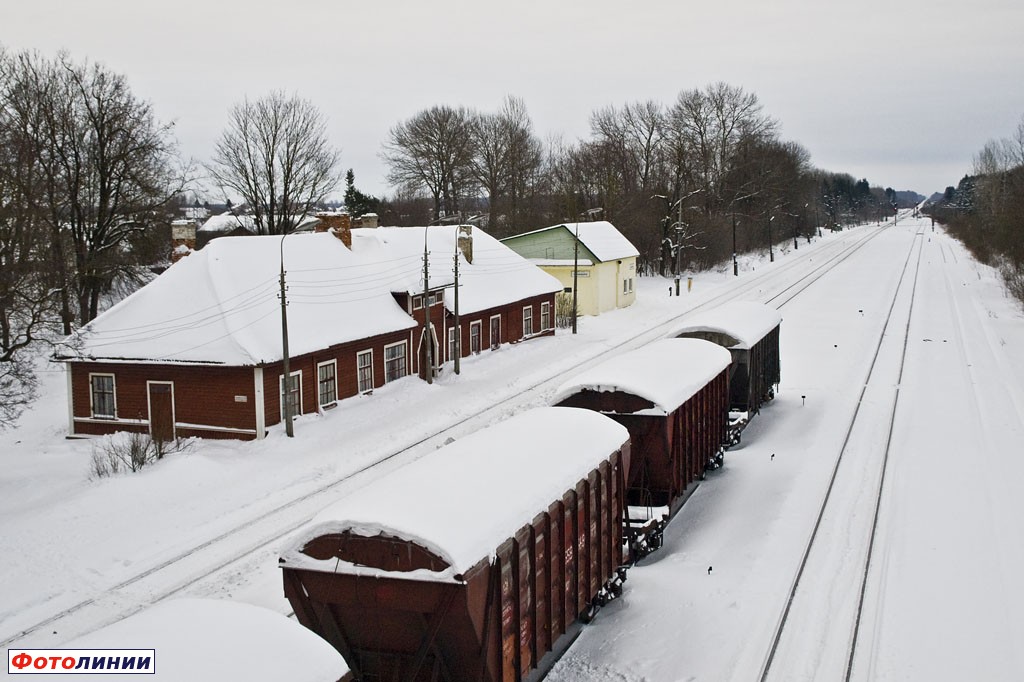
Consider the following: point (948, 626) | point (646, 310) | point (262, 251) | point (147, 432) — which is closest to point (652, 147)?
point (646, 310)

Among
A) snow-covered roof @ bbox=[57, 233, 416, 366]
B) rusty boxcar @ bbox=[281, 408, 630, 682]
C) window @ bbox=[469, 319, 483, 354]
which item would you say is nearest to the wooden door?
snow-covered roof @ bbox=[57, 233, 416, 366]

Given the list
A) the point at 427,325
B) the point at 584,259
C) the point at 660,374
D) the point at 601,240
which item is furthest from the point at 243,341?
the point at 601,240

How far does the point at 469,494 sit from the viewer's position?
10.1 meters

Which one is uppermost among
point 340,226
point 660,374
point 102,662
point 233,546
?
point 340,226

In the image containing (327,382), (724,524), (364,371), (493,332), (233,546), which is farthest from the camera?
(493,332)

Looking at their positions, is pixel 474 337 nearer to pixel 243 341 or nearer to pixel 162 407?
pixel 243 341

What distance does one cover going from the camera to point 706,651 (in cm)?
1226

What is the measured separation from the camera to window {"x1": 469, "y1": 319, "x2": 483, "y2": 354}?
122 ft

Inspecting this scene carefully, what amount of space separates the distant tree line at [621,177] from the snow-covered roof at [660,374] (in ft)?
149

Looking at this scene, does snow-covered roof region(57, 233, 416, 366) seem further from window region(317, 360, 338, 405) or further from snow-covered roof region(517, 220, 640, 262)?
snow-covered roof region(517, 220, 640, 262)

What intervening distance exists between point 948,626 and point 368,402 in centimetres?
1949

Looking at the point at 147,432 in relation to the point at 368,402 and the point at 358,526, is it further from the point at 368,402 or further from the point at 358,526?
the point at 358,526

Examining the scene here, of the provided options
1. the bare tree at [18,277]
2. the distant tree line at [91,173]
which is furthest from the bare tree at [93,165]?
the bare tree at [18,277]

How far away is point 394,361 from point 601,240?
2319 cm
